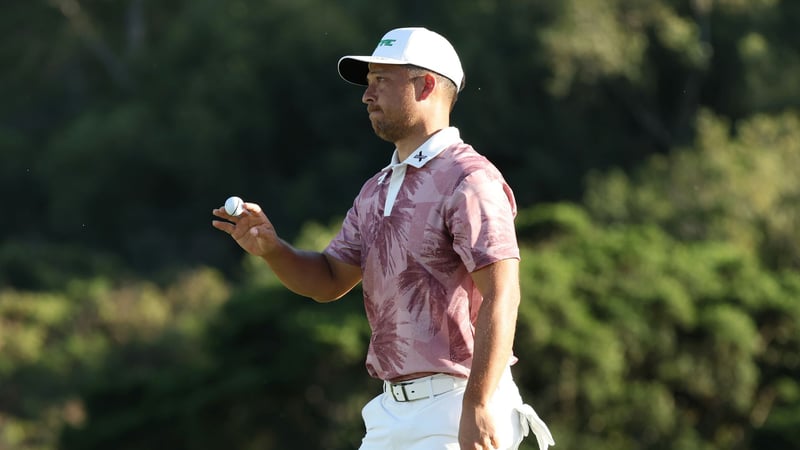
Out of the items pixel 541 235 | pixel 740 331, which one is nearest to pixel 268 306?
pixel 541 235

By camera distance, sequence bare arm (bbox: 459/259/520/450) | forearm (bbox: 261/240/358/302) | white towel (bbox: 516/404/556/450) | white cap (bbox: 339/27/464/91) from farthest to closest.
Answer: forearm (bbox: 261/240/358/302)
white cap (bbox: 339/27/464/91)
white towel (bbox: 516/404/556/450)
bare arm (bbox: 459/259/520/450)

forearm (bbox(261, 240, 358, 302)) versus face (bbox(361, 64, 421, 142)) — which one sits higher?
face (bbox(361, 64, 421, 142))

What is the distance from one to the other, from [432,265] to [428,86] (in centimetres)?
48

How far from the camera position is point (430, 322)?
447cm

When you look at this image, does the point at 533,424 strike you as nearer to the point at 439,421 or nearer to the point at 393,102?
the point at 439,421

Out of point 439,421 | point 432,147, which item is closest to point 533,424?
point 439,421

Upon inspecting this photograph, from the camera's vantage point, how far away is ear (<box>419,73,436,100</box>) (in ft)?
15.1

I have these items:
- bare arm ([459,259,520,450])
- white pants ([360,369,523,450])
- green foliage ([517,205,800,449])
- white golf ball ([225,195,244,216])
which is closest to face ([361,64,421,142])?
white golf ball ([225,195,244,216])

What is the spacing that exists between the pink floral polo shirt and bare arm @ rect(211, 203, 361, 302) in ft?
0.96

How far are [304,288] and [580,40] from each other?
25.9 metres

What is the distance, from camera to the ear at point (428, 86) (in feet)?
15.1

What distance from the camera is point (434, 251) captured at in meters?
4.46

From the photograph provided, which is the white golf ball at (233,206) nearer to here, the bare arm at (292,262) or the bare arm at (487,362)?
the bare arm at (292,262)

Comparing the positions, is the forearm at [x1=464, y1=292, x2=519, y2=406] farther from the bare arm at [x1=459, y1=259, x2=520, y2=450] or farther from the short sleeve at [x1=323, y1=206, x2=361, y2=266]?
the short sleeve at [x1=323, y1=206, x2=361, y2=266]
